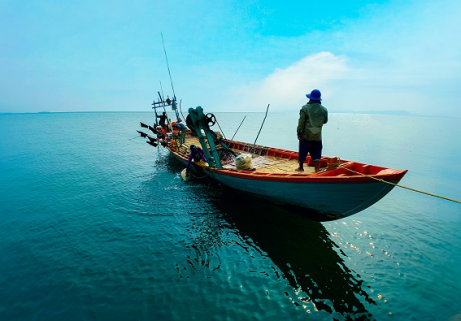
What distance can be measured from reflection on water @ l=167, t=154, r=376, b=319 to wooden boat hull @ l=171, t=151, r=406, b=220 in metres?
1.26

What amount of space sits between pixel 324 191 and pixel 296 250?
2521 mm

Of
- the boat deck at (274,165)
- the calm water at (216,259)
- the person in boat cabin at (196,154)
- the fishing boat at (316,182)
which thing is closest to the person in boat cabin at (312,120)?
the fishing boat at (316,182)

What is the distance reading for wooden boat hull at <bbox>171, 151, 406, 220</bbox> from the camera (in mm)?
5770

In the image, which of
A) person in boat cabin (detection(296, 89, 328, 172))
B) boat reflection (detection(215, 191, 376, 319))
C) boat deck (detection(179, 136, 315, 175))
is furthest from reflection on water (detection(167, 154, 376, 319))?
person in boat cabin (detection(296, 89, 328, 172))

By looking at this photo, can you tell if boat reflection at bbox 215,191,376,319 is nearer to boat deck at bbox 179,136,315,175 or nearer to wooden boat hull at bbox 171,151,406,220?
wooden boat hull at bbox 171,151,406,220

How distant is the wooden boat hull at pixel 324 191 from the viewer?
577cm

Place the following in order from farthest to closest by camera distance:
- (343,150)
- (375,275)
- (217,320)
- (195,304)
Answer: (343,150), (375,275), (195,304), (217,320)

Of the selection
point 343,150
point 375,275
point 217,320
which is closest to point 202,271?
point 217,320

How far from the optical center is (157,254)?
734 centimetres

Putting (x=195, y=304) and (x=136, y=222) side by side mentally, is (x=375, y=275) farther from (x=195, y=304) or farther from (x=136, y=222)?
(x=136, y=222)

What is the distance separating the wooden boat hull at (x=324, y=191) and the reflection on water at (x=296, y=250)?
126 centimetres

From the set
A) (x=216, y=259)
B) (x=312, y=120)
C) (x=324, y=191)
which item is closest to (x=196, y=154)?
(x=216, y=259)

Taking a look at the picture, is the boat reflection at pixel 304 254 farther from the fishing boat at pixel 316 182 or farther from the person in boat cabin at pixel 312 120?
the person in boat cabin at pixel 312 120

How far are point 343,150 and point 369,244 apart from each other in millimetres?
24675
